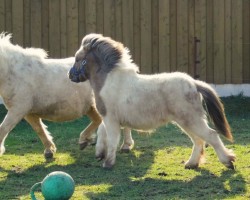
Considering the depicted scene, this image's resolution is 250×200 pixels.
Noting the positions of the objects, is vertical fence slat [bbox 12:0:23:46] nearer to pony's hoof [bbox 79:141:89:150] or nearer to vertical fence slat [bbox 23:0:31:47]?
vertical fence slat [bbox 23:0:31:47]

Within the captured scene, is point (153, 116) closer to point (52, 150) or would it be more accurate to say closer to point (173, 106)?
point (173, 106)

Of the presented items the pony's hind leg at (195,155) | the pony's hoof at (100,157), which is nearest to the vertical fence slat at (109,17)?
the pony's hoof at (100,157)

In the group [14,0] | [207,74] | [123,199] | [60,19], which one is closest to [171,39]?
[207,74]

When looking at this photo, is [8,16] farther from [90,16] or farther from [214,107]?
[214,107]

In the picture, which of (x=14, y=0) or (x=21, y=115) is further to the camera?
(x=14, y=0)

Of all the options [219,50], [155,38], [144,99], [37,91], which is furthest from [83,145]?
[219,50]

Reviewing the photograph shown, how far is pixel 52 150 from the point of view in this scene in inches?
Result: 420

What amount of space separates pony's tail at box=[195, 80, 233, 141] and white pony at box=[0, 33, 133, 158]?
2.17 m

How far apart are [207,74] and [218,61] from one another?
37 cm

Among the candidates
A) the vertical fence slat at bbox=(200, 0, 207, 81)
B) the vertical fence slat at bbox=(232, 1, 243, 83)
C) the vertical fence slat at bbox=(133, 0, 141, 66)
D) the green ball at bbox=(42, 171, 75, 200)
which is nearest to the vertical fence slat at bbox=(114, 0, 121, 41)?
the vertical fence slat at bbox=(133, 0, 141, 66)

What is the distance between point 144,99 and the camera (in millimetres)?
9266

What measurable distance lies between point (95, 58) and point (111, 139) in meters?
1.08

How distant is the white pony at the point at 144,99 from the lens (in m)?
9.05

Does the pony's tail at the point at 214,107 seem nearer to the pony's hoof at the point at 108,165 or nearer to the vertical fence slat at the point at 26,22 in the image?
the pony's hoof at the point at 108,165
